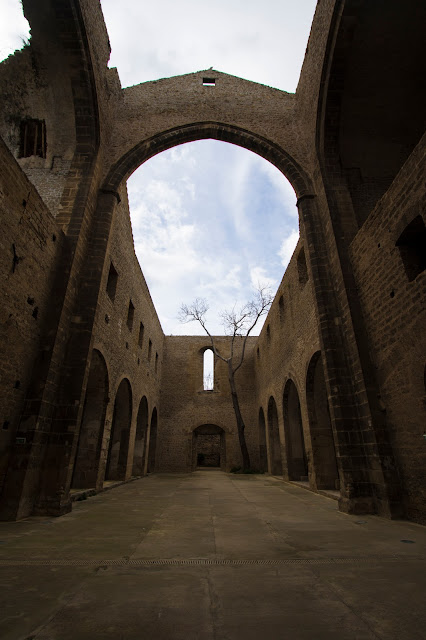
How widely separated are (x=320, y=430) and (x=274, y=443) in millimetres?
5122

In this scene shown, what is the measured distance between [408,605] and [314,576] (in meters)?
0.68

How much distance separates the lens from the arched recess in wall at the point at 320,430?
7730 mm

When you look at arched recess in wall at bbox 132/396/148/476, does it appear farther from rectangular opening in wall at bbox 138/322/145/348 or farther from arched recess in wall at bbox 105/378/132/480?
rectangular opening in wall at bbox 138/322/145/348

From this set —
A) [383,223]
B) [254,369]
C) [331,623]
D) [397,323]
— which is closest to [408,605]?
[331,623]

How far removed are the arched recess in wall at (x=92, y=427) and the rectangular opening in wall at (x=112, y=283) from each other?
205cm

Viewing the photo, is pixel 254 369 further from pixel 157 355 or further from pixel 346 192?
pixel 346 192

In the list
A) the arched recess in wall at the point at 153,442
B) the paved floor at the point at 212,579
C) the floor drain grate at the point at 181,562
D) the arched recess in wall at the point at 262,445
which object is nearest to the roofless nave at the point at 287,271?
the paved floor at the point at 212,579

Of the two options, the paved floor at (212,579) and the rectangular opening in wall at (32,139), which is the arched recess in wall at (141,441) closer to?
the paved floor at (212,579)

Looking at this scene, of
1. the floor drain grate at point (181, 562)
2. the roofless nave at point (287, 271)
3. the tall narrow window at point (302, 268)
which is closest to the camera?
the floor drain grate at point (181, 562)

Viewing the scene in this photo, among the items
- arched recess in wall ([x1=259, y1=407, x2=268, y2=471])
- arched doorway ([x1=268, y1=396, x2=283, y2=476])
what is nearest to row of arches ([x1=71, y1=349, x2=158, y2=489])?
arched doorway ([x1=268, y1=396, x2=283, y2=476])

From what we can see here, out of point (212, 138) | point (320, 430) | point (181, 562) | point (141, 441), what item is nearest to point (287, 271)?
point (212, 138)

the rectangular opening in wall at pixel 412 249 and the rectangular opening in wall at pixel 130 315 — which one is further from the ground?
the rectangular opening in wall at pixel 130 315

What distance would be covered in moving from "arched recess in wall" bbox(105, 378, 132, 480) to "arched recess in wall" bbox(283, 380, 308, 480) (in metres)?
5.46

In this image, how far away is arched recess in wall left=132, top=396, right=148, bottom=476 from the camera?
12.5m
